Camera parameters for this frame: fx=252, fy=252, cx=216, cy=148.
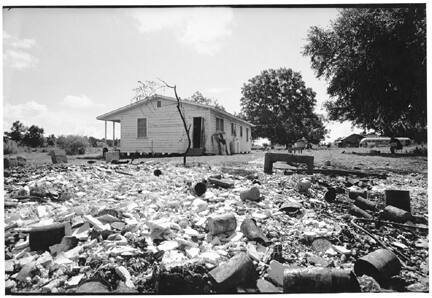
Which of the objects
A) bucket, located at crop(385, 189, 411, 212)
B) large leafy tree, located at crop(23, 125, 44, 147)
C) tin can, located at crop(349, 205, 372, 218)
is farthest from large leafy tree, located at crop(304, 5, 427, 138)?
large leafy tree, located at crop(23, 125, 44, 147)

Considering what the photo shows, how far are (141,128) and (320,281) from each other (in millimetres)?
11905

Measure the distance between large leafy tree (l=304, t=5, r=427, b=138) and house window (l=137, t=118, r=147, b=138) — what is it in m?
8.18

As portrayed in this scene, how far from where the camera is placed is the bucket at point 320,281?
1994 millimetres

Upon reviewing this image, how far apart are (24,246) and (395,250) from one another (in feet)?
11.7

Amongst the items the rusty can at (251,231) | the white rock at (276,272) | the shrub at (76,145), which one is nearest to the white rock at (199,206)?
the rusty can at (251,231)

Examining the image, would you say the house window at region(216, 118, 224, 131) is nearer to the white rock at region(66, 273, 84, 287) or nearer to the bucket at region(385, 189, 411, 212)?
the bucket at region(385, 189, 411, 212)

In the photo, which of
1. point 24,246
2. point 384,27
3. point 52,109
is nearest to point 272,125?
point 384,27

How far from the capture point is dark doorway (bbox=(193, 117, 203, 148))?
40.9 feet

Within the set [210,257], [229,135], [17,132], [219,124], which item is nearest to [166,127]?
[219,124]

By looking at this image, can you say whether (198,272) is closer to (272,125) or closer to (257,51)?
(257,51)

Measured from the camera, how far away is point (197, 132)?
41.5 feet

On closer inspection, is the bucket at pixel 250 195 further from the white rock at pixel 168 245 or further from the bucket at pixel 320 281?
the bucket at pixel 320 281

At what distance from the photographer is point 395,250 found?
7.95ft

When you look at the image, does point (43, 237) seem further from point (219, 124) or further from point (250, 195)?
point (219, 124)
